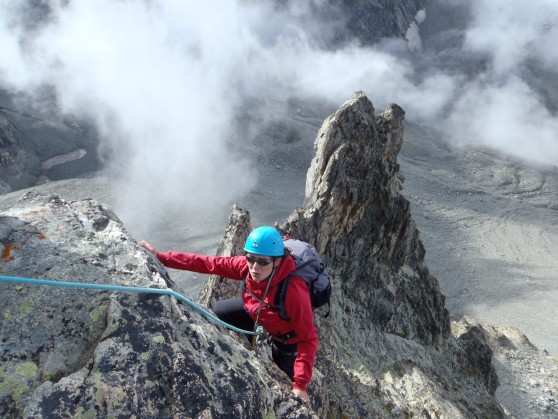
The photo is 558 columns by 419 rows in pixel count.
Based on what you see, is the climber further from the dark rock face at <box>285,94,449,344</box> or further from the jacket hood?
the dark rock face at <box>285,94,449,344</box>

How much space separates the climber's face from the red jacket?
0.29 feet

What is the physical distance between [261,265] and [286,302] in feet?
1.56

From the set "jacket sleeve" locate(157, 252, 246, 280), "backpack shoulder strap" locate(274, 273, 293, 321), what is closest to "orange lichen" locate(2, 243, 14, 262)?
"jacket sleeve" locate(157, 252, 246, 280)

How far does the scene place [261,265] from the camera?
492cm

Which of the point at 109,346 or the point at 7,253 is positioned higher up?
the point at 7,253

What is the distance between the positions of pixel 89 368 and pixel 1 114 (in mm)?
56759

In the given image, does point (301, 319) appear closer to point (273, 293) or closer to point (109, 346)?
point (273, 293)

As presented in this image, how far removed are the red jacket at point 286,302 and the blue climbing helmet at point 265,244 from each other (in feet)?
0.55

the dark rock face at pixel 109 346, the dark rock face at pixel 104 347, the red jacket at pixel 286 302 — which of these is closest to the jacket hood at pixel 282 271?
the red jacket at pixel 286 302

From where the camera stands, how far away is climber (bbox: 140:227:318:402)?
484 cm

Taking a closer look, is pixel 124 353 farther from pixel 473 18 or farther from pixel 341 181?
pixel 473 18

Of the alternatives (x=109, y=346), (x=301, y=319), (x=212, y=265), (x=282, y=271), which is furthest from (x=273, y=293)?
(x=109, y=346)

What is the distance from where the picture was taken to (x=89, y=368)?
11.1 feet

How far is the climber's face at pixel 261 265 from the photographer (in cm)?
492
